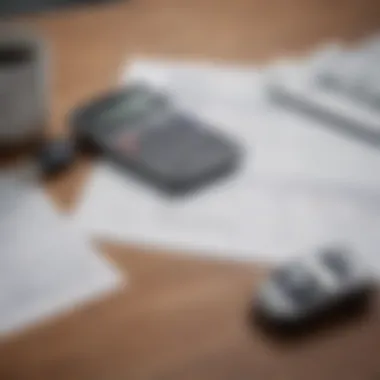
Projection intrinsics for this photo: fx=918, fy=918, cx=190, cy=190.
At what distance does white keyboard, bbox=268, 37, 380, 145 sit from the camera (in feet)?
3.49

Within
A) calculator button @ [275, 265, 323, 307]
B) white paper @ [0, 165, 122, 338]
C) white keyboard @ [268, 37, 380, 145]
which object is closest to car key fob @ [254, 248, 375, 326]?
calculator button @ [275, 265, 323, 307]

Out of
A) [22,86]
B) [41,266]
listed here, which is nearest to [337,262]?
[41,266]

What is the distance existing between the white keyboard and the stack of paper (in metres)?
0.02

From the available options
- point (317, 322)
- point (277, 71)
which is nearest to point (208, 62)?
point (277, 71)

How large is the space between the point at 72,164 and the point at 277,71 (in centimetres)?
33

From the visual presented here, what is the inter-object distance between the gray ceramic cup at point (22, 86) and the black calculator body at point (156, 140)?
49 millimetres

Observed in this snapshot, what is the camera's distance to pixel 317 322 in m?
0.75

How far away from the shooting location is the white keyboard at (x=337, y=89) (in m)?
1.06

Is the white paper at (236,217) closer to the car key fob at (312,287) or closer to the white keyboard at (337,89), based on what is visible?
the car key fob at (312,287)

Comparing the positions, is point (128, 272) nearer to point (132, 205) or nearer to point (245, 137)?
point (132, 205)

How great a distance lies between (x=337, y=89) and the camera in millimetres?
1123

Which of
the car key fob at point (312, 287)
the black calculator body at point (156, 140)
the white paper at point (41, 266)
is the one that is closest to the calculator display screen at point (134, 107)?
the black calculator body at point (156, 140)

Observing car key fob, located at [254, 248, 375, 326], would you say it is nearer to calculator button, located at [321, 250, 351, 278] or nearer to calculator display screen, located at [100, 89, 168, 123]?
calculator button, located at [321, 250, 351, 278]

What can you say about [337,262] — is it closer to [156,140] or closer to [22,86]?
[156,140]
